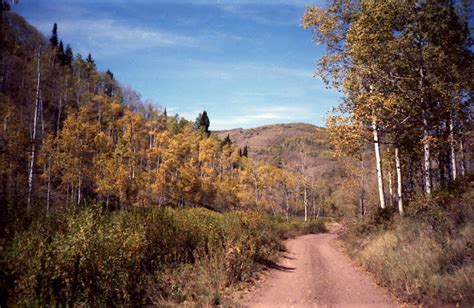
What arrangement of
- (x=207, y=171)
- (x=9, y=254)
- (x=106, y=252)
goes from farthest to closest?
(x=207, y=171) → (x=106, y=252) → (x=9, y=254)

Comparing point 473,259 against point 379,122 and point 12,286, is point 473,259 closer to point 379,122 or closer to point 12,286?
point 379,122

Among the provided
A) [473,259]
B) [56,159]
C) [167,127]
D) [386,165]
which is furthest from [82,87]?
[473,259]

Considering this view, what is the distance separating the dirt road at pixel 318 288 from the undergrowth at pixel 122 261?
0.92 m

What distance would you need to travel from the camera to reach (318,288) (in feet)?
29.8

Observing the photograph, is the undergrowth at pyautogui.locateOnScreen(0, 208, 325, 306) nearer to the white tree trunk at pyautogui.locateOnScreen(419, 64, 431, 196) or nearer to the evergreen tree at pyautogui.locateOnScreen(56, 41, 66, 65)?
the white tree trunk at pyautogui.locateOnScreen(419, 64, 431, 196)

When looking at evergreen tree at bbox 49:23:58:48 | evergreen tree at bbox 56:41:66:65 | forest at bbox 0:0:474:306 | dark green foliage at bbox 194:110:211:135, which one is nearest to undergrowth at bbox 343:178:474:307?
forest at bbox 0:0:474:306

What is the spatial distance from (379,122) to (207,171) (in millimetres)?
36547

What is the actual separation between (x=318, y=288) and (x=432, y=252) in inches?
127

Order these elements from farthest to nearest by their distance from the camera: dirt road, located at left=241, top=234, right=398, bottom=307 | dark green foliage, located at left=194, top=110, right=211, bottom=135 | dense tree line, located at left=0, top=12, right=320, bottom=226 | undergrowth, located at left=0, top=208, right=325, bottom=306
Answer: dark green foliage, located at left=194, top=110, right=211, bottom=135
dense tree line, located at left=0, top=12, right=320, bottom=226
dirt road, located at left=241, top=234, right=398, bottom=307
undergrowth, located at left=0, top=208, right=325, bottom=306

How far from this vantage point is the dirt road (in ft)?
25.6

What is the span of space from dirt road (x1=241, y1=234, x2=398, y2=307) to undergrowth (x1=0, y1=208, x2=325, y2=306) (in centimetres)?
92

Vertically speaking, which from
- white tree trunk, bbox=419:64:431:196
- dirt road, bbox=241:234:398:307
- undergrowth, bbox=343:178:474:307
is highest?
white tree trunk, bbox=419:64:431:196

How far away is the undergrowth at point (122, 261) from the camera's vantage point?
A: 5.18 meters

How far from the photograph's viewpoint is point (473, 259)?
22.4ft
